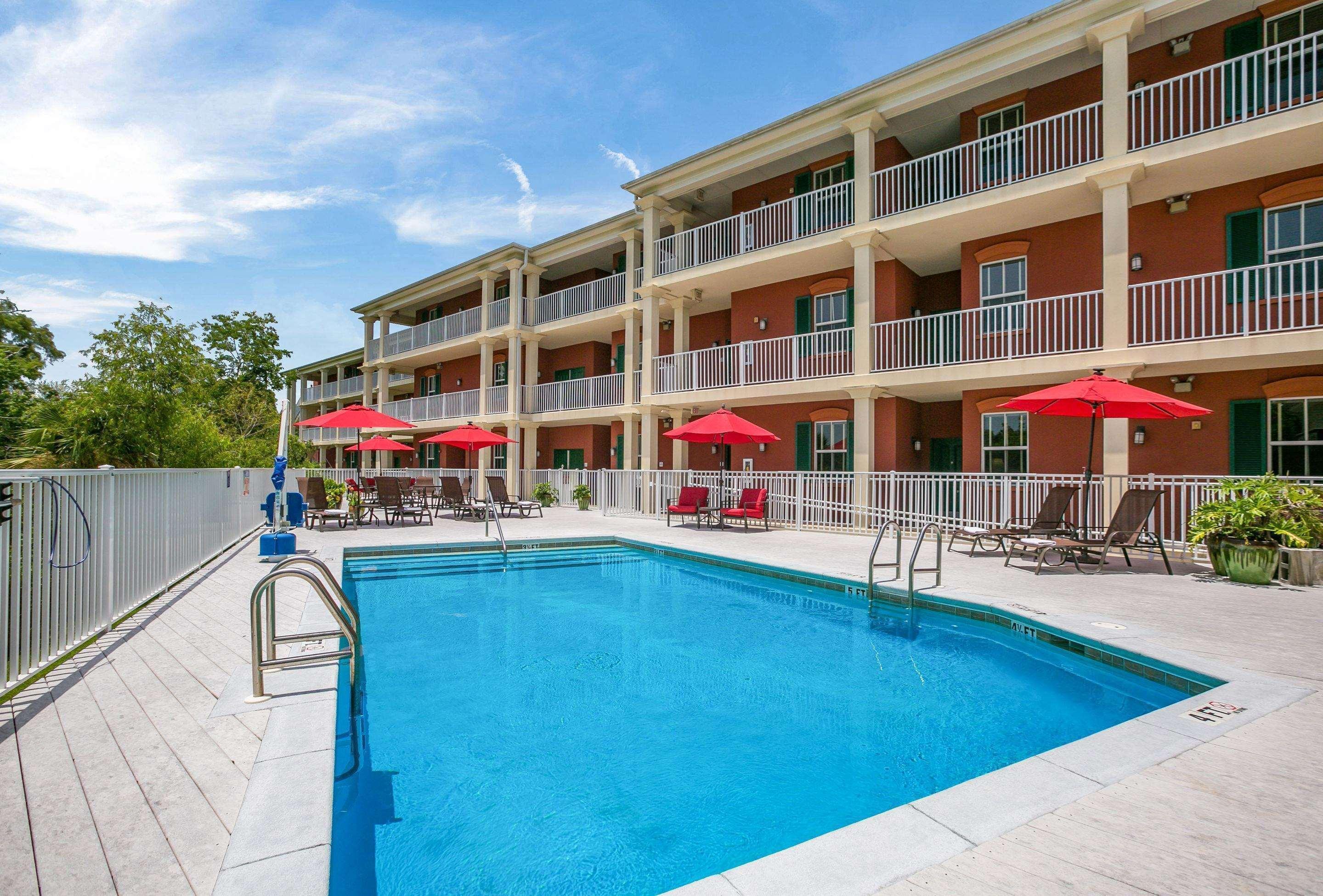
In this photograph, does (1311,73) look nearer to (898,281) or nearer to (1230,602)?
(898,281)

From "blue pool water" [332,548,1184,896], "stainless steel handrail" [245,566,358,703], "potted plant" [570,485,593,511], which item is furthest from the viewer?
"potted plant" [570,485,593,511]

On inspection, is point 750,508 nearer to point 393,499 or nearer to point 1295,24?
point 393,499

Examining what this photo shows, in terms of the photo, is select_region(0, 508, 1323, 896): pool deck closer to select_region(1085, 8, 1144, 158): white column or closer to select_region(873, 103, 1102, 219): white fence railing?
select_region(1085, 8, 1144, 158): white column

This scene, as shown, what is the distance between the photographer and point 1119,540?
847cm

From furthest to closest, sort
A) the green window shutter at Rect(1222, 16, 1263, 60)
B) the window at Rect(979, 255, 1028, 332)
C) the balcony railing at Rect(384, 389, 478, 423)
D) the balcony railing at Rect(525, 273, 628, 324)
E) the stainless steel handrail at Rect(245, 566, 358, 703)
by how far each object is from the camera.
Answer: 1. the balcony railing at Rect(384, 389, 478, 423)
2. the balcony railing at Rect(525, 273, 628, 324)
3. the window at Rect(979, 255, 1028, 332)
4. the green window shutter at Rect(1222, 16, 1263, 60)
5. the stainless steel handrail at Rect(245, 566, 358, 703)

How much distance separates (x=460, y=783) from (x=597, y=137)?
1551 centimetres

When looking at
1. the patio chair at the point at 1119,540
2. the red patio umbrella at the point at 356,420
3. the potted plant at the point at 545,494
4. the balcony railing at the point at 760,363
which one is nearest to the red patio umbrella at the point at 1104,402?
the patio chair at the point at 1119,540

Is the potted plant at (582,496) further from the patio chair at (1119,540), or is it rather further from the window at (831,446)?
the patio chair at (1119,540)

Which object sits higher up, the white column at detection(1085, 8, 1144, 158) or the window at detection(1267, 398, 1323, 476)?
the white column at detection(1085, 8, 1144, 158)

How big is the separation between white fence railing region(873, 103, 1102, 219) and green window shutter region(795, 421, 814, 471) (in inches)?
213

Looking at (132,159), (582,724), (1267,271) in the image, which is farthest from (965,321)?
(132,159)

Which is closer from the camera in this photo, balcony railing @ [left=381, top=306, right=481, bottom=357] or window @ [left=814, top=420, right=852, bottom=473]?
window @ [left=814, top=420, right=852, bottom=473]

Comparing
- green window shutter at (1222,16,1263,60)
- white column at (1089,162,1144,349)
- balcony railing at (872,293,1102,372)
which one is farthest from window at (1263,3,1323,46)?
balcony railing at (872,293,1102,372)

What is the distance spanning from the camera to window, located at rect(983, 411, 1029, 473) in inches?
510
